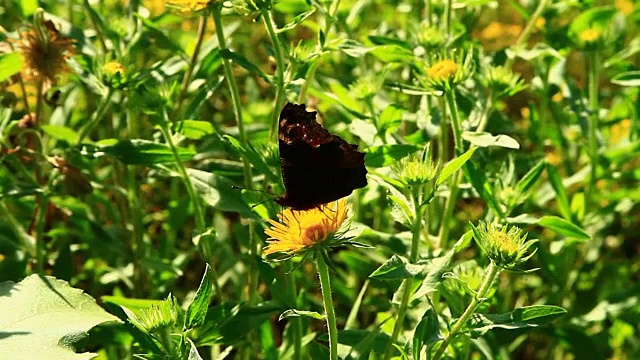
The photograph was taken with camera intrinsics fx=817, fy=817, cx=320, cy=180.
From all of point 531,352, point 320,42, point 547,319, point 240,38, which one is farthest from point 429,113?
point 240,38

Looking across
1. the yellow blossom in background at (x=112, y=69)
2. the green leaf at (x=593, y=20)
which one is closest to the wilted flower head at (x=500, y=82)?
the green leaf at (x=593, y=20)

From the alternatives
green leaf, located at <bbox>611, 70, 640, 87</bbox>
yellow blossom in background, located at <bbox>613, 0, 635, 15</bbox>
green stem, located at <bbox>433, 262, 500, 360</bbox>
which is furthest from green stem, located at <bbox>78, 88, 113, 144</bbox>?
yellow blossom in background, located at <bbox>613, 0, 635, 15</bbox>

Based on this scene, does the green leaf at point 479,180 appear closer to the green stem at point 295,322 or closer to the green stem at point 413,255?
the green stem at point 413,255

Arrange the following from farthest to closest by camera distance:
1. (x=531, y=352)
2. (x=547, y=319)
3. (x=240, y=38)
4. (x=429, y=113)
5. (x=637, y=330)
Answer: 1. (x=240, y=38)
2. (x=531, y=352)
3. (x=637, y=330)
4. (x=429, y=113)
5. (x=547, y=319)

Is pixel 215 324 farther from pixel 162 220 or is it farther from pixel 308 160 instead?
pixel 162 220

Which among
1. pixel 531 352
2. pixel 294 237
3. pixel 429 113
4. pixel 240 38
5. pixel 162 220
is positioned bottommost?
pixel 531 352
